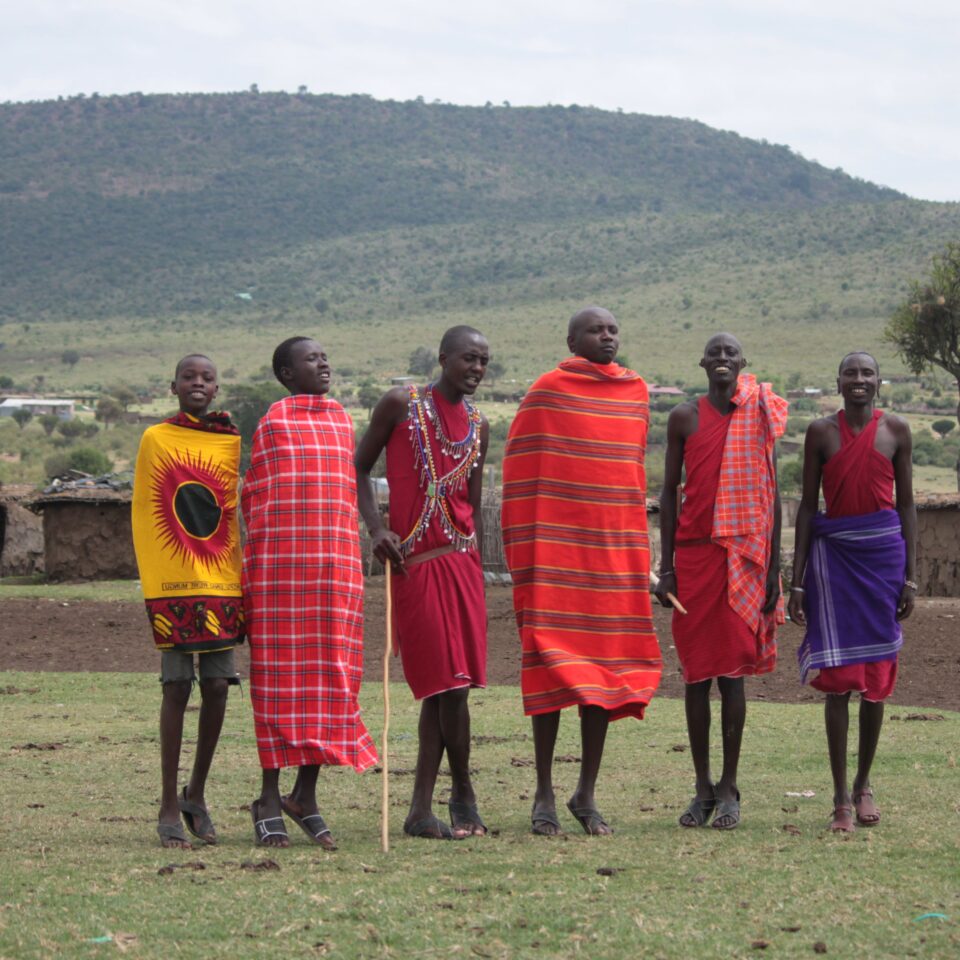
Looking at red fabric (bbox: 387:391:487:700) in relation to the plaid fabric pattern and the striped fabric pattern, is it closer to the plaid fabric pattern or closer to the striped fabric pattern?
the striped fabric pattern

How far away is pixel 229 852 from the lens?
6.07m

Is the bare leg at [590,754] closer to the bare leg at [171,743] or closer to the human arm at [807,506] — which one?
the human arm at [807,506]

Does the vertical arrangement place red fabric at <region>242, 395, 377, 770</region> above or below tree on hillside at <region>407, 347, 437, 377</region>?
below

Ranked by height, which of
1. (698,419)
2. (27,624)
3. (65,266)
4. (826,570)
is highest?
(65,266)

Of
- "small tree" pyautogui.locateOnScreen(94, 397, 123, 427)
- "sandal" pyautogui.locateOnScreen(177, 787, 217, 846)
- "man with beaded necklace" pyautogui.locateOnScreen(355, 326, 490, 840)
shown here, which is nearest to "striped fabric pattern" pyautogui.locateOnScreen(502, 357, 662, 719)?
"man with beaded necklace" pyautogui.locateOnScreen(355, 326, 490, 840)

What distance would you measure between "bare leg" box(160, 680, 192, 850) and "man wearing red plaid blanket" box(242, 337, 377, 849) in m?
0.31

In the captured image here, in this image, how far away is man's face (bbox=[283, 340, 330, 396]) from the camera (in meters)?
6.60

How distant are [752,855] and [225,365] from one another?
66962mm

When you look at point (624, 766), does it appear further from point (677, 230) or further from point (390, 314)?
point (677, 230)

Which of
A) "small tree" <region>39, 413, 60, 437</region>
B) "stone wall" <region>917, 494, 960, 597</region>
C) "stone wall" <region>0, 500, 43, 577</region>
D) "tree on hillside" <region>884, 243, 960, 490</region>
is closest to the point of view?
"stone wall" <region>917, 494, 960, 597</region>

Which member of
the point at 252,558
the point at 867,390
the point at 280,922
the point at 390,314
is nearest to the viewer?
the point at 280,922

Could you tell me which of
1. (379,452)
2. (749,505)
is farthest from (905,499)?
(379,452)

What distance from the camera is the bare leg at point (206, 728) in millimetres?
6344

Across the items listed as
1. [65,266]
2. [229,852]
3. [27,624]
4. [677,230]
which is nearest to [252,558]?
[229,852]
